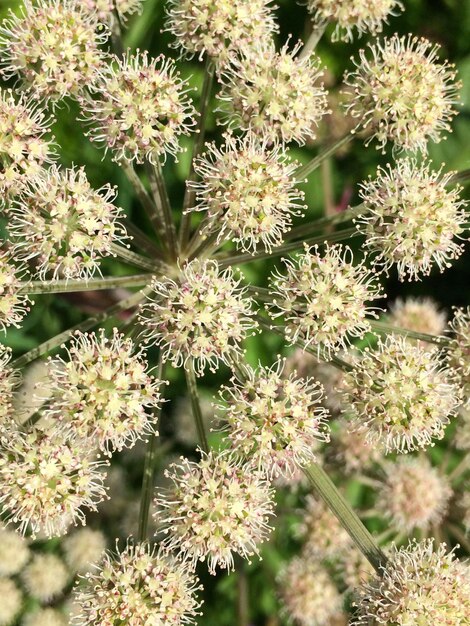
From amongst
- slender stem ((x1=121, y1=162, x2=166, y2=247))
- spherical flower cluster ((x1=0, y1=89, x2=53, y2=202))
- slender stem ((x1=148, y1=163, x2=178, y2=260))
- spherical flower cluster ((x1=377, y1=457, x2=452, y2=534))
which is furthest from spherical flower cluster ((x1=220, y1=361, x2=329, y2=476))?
spherical flower cluster ((x1=377, y1=457, x2=452, y2=534))

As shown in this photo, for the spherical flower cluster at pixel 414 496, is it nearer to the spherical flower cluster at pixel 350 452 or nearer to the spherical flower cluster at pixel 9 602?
the spherical flower cluster at pixel 350 452

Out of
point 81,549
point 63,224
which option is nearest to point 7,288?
point 63,224

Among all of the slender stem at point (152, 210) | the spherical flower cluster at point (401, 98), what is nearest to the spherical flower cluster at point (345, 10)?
the spherical flower cluster at point (401, 98)

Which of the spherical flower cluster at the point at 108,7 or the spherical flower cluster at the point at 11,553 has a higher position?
the spherical flower cluster at the point at 108,7

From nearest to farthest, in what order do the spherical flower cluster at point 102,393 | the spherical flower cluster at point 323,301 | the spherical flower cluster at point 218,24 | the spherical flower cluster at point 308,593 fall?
the spherical flower cluster at point 102,393 → the spherical flower cluster at point 323,301 → the spherical flower cluster at point 218,24 → the spherical flower cluster at point 308,593

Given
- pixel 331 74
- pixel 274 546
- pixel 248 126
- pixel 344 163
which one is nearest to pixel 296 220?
pixel 344 163

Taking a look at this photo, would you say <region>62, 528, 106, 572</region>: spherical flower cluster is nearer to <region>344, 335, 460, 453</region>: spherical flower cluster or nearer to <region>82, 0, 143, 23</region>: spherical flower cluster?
<region>344, 335, 460, 453</region>: spherical flower cluster

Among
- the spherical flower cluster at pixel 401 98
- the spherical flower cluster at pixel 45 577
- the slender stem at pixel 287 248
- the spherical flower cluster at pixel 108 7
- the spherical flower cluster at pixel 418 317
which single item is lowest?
the spherical flower cluster at pixel 45 577
